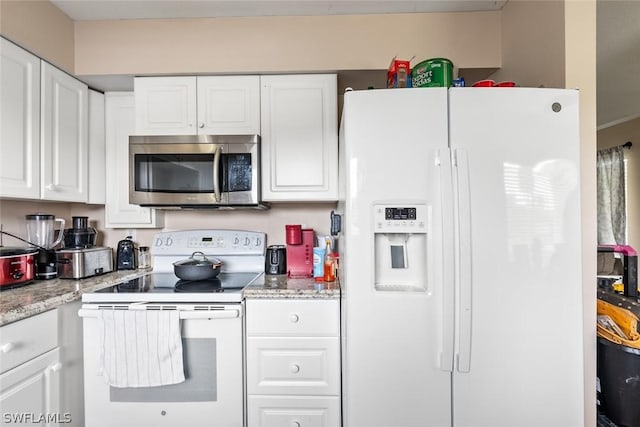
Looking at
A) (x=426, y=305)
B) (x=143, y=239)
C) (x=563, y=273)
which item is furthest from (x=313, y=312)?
(x=143, y=239)

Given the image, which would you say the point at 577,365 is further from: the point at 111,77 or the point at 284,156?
the point at 111,77

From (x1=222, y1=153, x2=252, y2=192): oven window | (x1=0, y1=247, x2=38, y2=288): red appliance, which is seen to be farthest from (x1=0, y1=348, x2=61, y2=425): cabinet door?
(x1=222, y1=153, x2=252, y2=192): oven window

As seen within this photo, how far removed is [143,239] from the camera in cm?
223

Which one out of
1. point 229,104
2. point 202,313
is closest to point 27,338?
point 202,313

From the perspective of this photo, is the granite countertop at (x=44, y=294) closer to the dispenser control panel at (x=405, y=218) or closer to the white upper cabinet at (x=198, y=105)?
the white upper cabinet at (x=198, y=105)

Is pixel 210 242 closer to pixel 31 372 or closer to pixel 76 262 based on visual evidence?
pixel 76 262

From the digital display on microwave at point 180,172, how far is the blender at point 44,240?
1.72 ft

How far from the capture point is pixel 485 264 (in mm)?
1200

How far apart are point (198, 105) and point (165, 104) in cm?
20

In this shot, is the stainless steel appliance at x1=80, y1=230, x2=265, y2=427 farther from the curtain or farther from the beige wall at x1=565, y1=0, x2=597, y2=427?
the curtain

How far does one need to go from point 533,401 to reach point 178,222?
A: 2219 millimetres

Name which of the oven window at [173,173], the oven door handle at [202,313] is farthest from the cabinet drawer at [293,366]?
the oven window at [173,173]

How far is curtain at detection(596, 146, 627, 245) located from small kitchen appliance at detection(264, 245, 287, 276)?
4.14 m

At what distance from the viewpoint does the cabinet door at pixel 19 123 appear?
149cm
